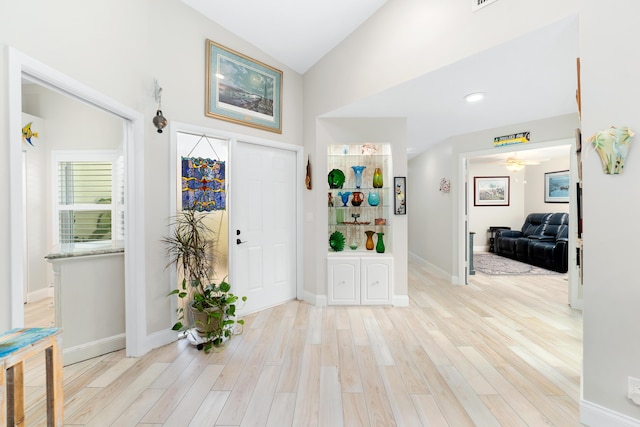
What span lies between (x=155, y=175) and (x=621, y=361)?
3439 millimetres

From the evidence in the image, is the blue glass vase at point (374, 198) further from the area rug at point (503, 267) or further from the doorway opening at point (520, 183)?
the area rug at point (503, 267)

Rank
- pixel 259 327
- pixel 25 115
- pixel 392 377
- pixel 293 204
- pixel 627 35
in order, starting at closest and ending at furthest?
pixel 627 35, pixel 392 377, pixel 259 327, pixel 25 115, pixel 293 204

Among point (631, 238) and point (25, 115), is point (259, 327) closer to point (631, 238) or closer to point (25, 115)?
point (631, 238)

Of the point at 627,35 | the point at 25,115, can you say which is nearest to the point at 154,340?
the point at 25,115

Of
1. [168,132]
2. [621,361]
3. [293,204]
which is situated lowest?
[621,361]

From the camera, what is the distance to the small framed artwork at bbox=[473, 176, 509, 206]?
800cm

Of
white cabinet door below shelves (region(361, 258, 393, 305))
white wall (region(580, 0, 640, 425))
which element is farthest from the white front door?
white wall (region(580, 0, 640, 425))

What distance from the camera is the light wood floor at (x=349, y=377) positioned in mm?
1735

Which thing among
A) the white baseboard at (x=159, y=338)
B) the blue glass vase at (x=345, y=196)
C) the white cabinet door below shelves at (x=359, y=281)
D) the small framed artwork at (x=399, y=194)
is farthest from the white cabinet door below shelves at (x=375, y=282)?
the white baseboard at (x=159, y=338)

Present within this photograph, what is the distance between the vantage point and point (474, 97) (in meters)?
2.93

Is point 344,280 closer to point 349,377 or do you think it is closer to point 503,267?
point 349,377

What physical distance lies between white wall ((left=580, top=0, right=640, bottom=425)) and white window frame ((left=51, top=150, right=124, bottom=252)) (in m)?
3.79

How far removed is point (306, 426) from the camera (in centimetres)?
164

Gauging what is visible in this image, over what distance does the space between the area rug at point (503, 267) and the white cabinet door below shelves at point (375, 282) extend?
295cm
